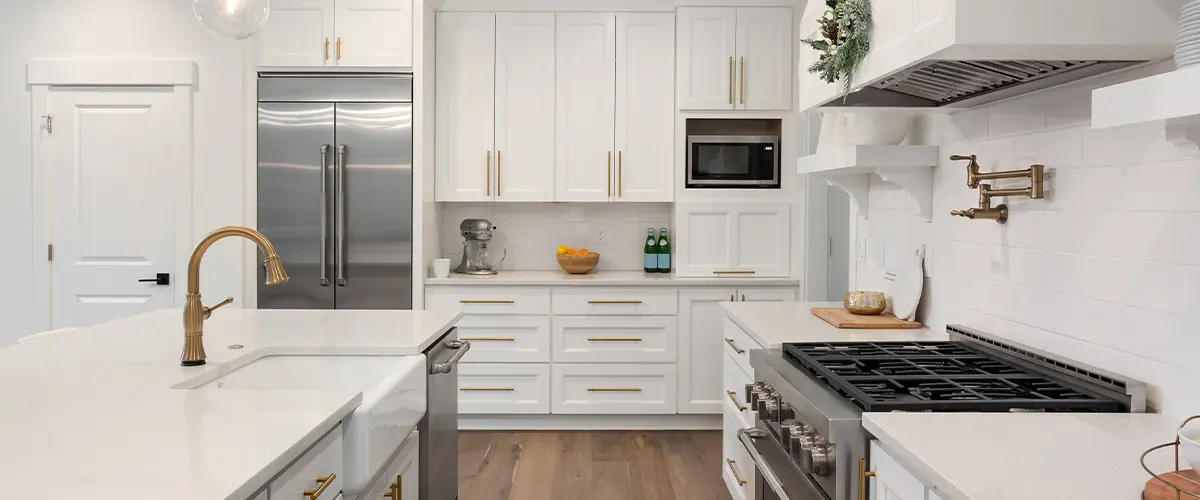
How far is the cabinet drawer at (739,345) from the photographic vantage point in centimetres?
282

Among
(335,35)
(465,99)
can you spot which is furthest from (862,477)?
(335,35)

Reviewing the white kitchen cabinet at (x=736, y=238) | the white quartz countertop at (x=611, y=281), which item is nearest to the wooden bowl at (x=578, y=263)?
the white quartz countertop at (x=611, y=281)

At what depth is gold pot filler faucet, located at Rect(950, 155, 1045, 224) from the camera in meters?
2.04

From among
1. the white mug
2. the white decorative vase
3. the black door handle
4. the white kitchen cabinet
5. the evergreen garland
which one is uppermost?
the evergreen garland

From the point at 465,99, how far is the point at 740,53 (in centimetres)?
153

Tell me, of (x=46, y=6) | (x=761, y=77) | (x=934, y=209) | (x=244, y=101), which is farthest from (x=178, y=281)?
(x=934, y=209)

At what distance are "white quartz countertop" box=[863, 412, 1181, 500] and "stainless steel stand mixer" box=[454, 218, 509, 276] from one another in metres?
3.38

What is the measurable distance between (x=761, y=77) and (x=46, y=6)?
3.73 metres

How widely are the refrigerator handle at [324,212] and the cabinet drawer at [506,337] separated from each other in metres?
0.77

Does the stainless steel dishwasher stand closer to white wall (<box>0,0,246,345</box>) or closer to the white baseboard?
the white baseboard

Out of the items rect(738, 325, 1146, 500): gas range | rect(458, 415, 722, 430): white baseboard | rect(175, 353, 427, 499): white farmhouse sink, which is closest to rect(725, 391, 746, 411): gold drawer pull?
rect(738, 325, 1146, 500): gas range

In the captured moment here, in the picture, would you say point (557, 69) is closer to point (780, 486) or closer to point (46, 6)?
point (46, 6)

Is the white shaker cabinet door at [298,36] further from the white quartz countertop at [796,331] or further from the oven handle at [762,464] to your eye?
the oven handle at [762,464]

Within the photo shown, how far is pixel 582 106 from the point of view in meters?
4.65
